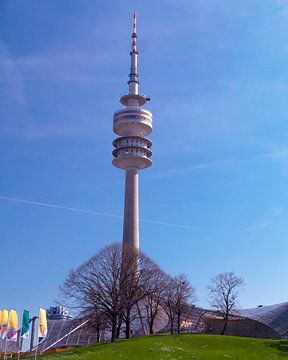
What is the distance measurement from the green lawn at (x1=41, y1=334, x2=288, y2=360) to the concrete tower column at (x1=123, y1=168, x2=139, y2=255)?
52063 millimetres

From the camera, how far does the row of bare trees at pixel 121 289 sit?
62000 millimetres

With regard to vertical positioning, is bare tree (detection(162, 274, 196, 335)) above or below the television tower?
below

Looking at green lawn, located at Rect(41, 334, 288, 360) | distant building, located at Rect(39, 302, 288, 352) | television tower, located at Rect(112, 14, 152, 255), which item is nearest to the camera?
green lawn, located at Rect(41, 334, 288, 360)

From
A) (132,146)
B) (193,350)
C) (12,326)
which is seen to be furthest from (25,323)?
(132,146)

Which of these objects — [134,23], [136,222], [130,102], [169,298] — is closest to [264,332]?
[169,298]

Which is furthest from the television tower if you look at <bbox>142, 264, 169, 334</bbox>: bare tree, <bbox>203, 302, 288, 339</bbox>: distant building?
<bbox>142, 264, 169, 334</bbox>: bare tree

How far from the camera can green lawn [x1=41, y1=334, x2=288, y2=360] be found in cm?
4169

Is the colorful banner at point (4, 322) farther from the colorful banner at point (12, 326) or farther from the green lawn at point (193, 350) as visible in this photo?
the green lawn at point (193, 350)

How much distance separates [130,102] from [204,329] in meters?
55.8

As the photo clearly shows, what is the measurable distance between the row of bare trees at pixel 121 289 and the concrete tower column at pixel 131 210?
27585 millimetres

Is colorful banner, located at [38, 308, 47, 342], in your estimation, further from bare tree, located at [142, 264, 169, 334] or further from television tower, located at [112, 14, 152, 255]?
television tower, located at [112, 14, 152, 255]

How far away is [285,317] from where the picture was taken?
9038 centimetres

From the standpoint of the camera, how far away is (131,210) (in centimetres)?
10794

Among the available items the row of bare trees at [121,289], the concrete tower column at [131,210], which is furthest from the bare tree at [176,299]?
the concrete tower column at [131,210]
